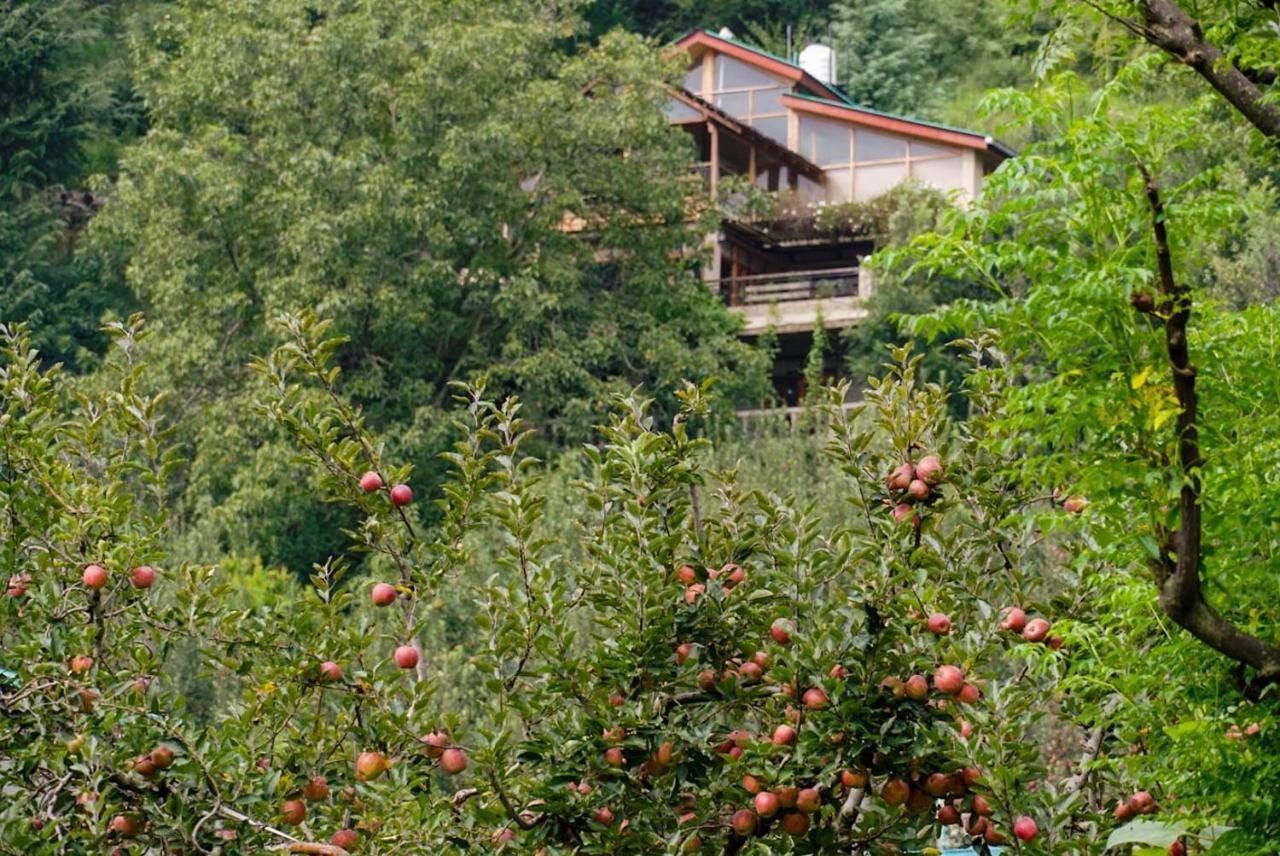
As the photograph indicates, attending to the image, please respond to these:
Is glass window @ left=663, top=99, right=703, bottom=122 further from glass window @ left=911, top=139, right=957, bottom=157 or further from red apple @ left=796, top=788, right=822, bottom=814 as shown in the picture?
red apple @ left=796, top=788, right=822, bottom=814

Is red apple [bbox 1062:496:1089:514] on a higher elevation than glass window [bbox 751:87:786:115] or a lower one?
lower

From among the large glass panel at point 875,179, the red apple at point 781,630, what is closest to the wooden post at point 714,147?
the large glass panel at point 875,179

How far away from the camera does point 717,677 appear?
5449 millimetres

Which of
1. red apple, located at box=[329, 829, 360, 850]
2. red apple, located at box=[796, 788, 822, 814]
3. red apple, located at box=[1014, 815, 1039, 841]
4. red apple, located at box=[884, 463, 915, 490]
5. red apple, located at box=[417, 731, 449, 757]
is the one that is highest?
red apple, located at box=[884, 463, 915, 490]

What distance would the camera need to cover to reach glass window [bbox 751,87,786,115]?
35719 millimetres

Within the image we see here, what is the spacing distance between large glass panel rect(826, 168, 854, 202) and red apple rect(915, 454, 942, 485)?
29.5 m

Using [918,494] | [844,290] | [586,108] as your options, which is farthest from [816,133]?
[918,494]

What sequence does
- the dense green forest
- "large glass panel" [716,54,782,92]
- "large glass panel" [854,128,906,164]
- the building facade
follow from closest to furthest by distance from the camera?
the dense green forest, the building facade, "large glass panel" [854,128,906,164], "large glass panel" [716,54,782,92]

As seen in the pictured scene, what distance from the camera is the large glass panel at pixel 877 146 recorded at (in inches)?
1368

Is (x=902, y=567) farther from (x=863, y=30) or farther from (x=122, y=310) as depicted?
(x=863, y=30)

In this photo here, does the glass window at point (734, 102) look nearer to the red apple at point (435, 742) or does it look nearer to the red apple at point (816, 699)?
the red apple at point (435, 742)

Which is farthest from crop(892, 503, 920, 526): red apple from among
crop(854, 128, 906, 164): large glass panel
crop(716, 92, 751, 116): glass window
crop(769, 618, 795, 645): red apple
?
crop(716, 92, 751, 116): glass window

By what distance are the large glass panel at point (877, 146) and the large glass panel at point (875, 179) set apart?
17cm

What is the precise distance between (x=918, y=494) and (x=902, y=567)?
40 cm
